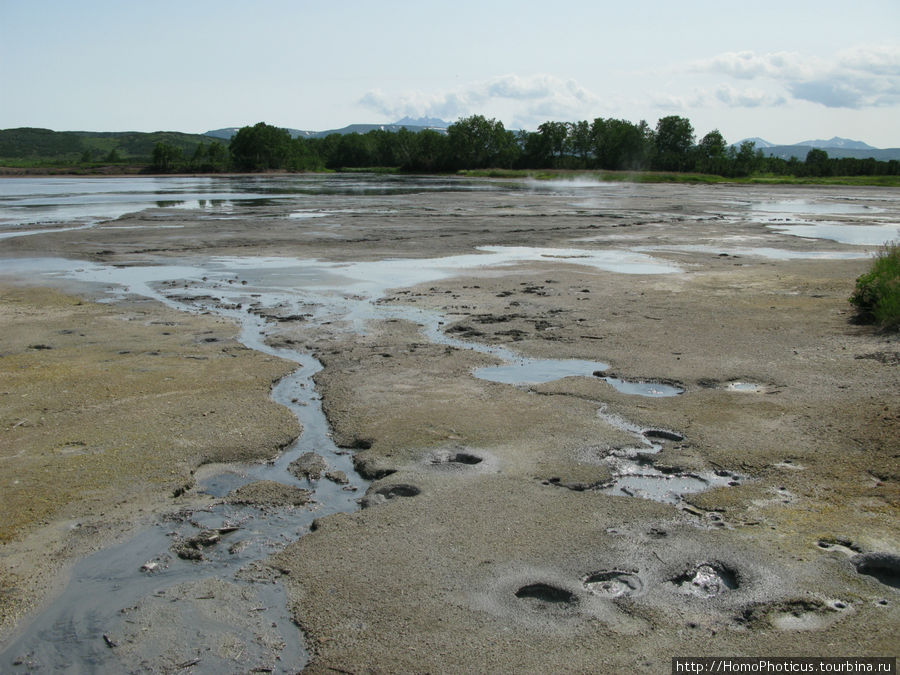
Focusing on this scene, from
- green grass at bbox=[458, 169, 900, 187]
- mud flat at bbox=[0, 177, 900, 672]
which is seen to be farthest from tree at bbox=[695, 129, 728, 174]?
mud flat at bbox=[0, 177, 900, 672]

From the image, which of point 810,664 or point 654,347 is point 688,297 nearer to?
point 654,347

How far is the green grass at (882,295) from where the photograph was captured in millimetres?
10828

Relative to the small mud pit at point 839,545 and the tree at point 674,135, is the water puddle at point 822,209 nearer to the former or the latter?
the small mud pit at point 839,545

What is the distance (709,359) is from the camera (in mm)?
9523

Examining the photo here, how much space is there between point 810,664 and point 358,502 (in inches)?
130

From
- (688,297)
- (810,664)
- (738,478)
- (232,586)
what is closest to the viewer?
(810,664)

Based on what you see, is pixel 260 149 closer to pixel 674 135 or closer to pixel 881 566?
pixel 674 135

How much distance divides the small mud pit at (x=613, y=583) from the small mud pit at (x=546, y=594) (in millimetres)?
162

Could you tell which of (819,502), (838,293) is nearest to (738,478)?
(819,502)

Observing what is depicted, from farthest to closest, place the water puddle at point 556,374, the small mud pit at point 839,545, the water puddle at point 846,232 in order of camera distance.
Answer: the water puddle at point 846,232
the water puddle at point 556,374
the small mud pit at point 839,545

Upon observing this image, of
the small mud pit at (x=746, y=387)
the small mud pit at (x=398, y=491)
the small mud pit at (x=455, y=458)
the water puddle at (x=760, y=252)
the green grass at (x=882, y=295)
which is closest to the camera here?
the small mud pit at (x=398, y=491)

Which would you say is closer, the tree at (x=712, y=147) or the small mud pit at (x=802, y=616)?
the small mud pit at (x=802, y=616)

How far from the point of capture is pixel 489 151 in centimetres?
13925

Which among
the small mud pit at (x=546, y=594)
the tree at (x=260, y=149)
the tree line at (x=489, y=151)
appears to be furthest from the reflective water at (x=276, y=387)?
the tree at (x=260, y=149)
